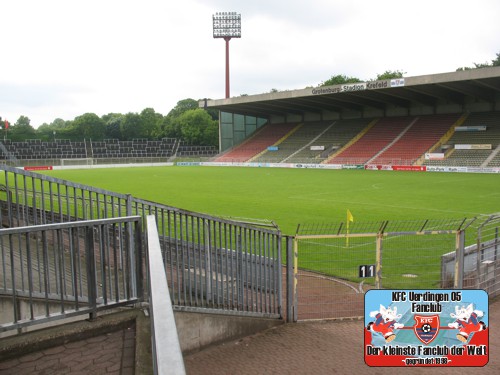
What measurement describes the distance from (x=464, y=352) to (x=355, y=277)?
194 inches

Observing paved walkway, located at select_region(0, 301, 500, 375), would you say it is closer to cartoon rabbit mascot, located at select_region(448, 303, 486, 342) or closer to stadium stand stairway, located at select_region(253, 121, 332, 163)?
cartoon rabbit mascot, located at select_region(448, 303, 486, 342)

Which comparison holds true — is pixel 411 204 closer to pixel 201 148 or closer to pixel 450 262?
pixel 450 262

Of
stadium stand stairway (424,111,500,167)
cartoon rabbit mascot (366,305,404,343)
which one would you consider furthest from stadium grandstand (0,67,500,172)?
cartoon rabbit mascot (366,305,404,343)

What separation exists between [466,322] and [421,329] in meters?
0.62

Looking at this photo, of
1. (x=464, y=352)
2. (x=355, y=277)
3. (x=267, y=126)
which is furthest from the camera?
(x=267, y=126)

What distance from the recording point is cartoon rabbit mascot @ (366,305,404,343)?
5.23 meters

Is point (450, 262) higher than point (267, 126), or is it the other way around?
point (267, 126)

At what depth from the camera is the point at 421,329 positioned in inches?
207

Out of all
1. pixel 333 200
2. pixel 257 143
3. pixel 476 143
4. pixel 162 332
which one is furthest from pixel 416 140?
pixel 162 332

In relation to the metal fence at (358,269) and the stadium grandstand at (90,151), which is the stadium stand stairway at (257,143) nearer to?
the stadium grandstand at (90,151)

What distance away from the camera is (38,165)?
66.1 m

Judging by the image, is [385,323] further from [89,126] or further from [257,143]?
[89,126]

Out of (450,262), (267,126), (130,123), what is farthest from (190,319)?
(130,123)

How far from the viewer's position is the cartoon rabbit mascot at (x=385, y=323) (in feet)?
17.2
